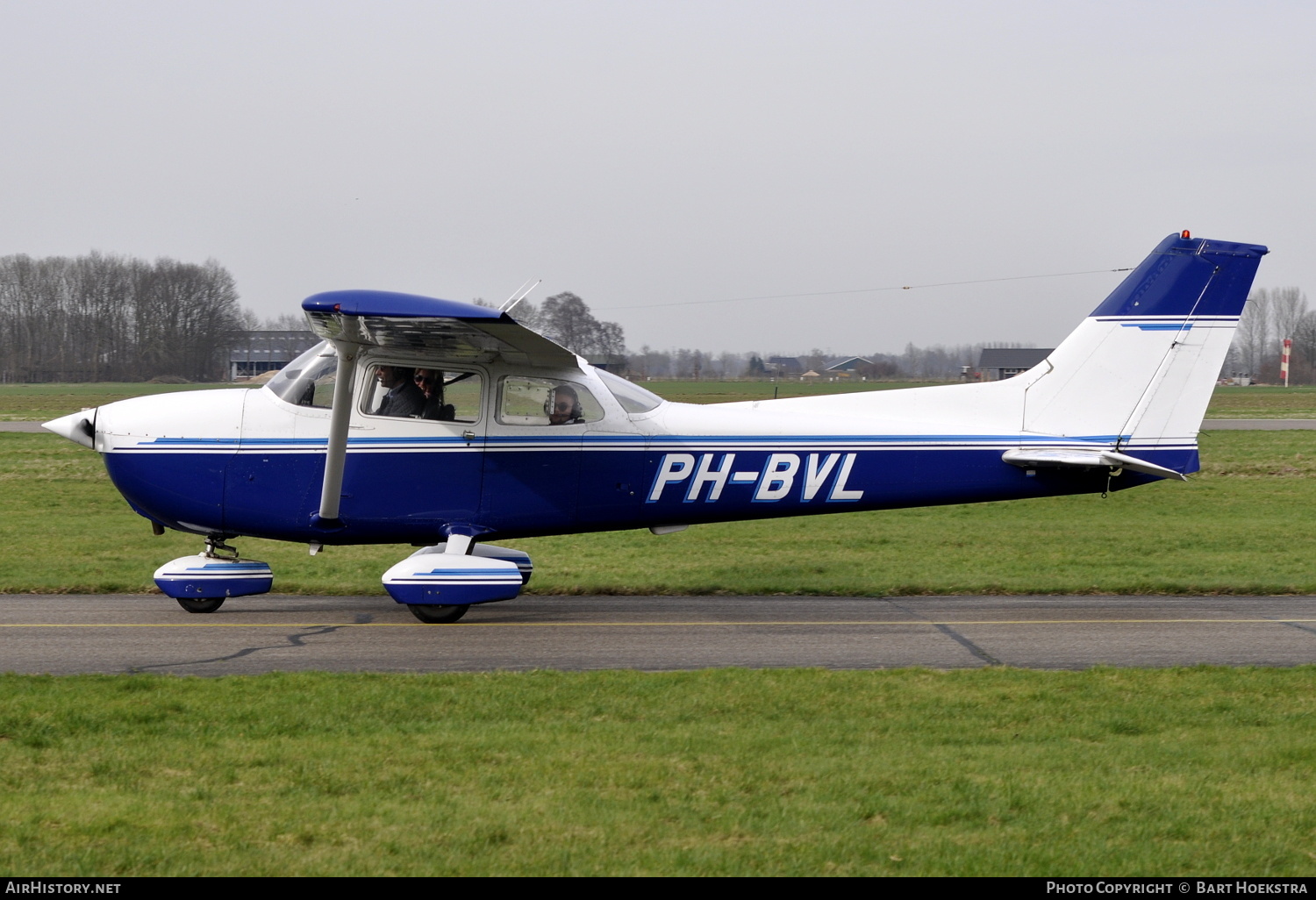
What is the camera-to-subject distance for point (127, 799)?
16.2ft

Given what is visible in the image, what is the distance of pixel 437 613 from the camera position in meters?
9.89

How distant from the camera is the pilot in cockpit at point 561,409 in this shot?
10.3m

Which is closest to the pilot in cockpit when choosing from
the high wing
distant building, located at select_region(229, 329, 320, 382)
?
the high wing

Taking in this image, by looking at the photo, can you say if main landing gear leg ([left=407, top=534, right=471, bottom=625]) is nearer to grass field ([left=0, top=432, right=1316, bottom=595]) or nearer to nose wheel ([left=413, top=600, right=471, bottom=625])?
nose wheel ([left=413, top=600, right=471, bottom=625])

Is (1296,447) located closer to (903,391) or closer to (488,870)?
(903,391)

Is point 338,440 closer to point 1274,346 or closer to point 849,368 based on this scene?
point 849,368

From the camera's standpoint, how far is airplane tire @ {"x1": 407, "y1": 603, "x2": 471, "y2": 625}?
9859 millimetres

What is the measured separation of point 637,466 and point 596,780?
5270 millimetres

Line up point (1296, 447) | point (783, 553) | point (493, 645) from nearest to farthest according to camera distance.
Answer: point (493, 645) → point (783, 553) → point (1296, 447)

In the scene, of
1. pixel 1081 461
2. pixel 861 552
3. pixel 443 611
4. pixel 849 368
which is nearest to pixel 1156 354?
pixel 1081 461

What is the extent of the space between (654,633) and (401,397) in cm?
300

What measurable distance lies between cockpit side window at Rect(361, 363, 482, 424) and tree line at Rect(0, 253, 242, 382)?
22509mm

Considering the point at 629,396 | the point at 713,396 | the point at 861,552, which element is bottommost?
the point at 861,552
